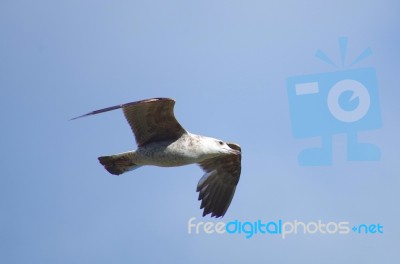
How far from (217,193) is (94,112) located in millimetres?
2018

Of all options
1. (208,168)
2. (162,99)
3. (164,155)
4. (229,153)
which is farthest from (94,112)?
(208,168)

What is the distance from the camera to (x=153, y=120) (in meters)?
5.47

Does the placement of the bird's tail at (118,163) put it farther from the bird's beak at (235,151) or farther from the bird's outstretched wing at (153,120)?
the bird's beak at (235,151)

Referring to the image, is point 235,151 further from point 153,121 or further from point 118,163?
point 118,163

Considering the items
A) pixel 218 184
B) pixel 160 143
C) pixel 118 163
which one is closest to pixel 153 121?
pixel 160 143

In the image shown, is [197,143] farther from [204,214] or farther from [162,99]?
[204,214]

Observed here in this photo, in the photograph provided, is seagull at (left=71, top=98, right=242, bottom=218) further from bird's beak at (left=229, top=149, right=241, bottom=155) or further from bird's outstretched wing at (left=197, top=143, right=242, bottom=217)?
bird's outstretched wing at (left=197, top=143, right=242, bottom=217)

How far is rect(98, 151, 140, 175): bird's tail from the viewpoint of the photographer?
5648mm

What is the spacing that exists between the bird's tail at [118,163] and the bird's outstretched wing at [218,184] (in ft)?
2.82

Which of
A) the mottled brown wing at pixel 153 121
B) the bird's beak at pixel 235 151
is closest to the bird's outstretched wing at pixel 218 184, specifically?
the bird's beak at pixel 235 151

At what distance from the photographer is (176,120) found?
17.9 ft

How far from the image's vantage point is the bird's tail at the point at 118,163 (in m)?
5.65

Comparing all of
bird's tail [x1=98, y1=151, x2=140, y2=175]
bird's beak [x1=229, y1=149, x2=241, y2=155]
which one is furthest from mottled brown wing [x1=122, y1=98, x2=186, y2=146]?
bird's beak [x1=229, y1=149, x2=241, y2=155]

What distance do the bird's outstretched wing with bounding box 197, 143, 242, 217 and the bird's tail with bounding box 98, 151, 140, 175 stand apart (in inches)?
33.8
